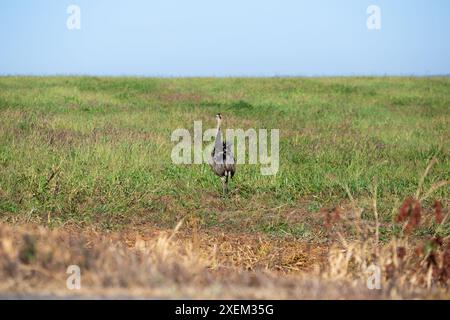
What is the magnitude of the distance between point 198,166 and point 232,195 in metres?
1.84

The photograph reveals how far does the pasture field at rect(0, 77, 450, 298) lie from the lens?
3.87 metres

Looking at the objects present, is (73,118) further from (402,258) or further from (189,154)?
(402,258)

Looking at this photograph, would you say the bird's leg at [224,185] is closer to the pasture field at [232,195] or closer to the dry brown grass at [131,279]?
the pasture field at [232,195]

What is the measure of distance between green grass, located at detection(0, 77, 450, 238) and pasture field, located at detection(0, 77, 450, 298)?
1.6 inches

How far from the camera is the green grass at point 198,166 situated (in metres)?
9.62

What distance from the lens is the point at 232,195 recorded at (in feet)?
35.0

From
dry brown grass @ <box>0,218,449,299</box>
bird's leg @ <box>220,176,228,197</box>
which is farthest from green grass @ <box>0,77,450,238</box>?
dry brown grass @ <box>0,218,449,299</box>

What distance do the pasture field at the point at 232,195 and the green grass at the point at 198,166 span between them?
0.04 m

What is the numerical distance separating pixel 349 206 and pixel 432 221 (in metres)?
1.37

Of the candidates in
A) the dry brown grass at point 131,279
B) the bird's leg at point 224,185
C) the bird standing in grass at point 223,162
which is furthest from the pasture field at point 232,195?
the bird standing in grass at point 223,162

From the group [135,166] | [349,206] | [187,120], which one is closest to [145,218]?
[135,166]

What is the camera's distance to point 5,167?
37.1 ft

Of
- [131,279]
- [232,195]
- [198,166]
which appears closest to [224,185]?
[232,195]

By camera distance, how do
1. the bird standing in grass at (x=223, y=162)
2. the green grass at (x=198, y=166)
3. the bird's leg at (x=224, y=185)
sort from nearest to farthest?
the green grass at (x=198, y=166)
the bird standing in grass at (x=223, y=162)
the bird's leg at (x=224, y=185)
